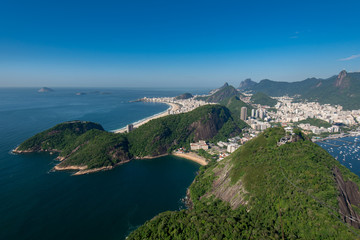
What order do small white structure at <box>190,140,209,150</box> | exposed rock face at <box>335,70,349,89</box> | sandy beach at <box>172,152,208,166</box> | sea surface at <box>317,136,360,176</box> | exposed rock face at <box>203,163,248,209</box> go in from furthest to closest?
exposed rock face at <box>335,70,349,89</box>
small white structure at <box>190,140,209,150</box>
sea surface at <box>317,136,360,176</box>
sandy beach at <box>172,152,208,166</box>
exposed rock face at <box>203,163,248,209</box>

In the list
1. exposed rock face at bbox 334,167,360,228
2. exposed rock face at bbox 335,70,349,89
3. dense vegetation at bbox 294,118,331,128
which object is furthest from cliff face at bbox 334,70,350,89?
exposed rock face at bbox 334,167,360,228

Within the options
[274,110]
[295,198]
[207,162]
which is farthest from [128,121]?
[274,110]

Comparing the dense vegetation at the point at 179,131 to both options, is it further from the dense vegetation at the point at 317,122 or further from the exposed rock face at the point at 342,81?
the exposed rock face at the point at 342,81

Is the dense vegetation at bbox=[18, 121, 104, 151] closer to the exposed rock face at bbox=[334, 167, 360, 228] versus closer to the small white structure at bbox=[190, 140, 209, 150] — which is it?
the small white structure at bbox=[190, 140, 209, 150]

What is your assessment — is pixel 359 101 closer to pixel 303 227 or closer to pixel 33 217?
pixel 303 227

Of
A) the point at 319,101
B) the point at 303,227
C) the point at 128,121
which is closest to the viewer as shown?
the point at 303,227

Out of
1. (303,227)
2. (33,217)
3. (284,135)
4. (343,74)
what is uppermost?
(343,74)

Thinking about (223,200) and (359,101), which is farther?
(359,101)

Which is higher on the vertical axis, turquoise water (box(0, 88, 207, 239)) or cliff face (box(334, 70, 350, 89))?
cliff face (box(334, 70, 350, 89))

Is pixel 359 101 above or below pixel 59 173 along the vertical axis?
above

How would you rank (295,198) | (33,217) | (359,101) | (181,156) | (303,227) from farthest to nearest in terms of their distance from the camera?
(359,101) → (181,156) → (33,217) → (295,198) → (303,227)
